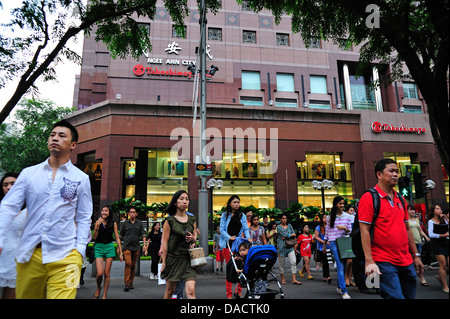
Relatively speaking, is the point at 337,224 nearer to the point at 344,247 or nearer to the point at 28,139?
the point at 344,247

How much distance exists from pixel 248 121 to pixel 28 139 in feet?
92.0

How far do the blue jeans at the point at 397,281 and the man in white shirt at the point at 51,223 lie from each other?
2948mm

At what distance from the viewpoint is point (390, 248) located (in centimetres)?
320

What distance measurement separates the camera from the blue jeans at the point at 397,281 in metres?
3.05

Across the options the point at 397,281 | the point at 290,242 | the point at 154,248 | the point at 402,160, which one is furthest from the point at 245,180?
the point at 397,281

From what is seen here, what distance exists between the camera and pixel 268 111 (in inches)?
1006

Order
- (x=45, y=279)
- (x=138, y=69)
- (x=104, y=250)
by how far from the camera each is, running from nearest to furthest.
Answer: (x=45, y=279) < (x=104, y=250) < (x=138, y=69)

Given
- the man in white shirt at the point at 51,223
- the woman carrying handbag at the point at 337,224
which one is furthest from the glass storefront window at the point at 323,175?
the man in white shirt at the point at 51,223

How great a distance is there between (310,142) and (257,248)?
2191cm

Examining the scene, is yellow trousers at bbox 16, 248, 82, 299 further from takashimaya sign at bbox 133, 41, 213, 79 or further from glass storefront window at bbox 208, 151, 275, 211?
takashimaya sign at bbox 133, 41, 213, 79

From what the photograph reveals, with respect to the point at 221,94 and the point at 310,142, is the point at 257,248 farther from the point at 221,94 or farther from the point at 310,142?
the point at 221,94

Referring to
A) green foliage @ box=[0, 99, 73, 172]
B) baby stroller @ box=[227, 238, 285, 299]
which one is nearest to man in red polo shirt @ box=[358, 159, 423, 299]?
baby stroller @ box=[227, 238, 285, 299]

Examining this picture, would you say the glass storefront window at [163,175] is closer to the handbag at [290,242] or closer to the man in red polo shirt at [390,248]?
the handbag at [290,242]
